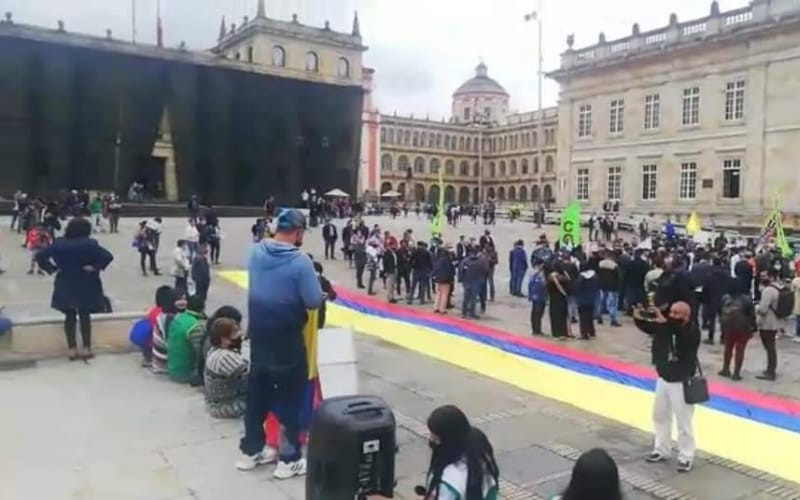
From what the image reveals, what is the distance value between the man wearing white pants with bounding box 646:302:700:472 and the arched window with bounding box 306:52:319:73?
66.3 m

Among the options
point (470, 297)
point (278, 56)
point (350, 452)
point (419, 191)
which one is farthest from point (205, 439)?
point (419, 191)

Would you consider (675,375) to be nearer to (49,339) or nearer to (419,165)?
(49,339)

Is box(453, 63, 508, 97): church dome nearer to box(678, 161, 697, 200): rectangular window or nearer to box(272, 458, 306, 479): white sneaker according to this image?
box(678, 161, 697, 200): rectangular window

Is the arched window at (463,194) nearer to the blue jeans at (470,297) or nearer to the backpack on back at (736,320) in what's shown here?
the blue jeans at (470,297)

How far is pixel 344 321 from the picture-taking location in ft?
39.2

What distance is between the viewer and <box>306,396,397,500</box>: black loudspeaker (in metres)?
3.34

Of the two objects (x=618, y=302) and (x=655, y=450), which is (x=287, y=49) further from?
(x=655, y=450)

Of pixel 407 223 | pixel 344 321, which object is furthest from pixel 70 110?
pixel 344 321

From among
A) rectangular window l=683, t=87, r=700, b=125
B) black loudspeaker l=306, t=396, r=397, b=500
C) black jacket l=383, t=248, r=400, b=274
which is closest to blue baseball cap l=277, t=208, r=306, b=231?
black loudspeaker l=306, t=396, r=397, b=500

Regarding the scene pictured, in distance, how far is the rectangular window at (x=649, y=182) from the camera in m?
46.3

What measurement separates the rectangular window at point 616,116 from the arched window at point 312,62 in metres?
31.0

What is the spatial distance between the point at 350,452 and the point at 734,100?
44.3m

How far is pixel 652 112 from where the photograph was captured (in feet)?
152

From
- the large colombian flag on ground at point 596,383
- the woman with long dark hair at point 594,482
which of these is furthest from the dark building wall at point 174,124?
the woman with long dark hair at point 594,482
